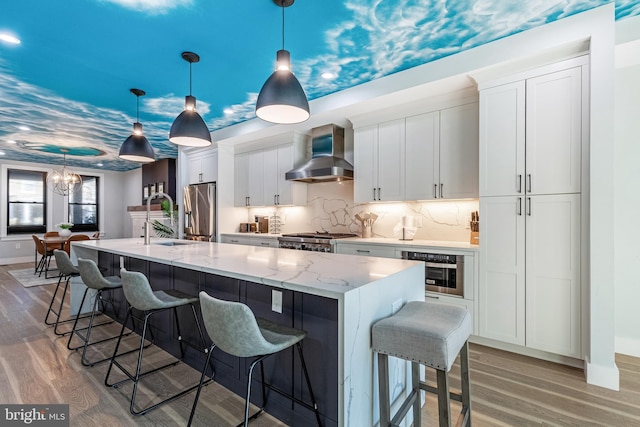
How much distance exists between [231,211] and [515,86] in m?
4.46

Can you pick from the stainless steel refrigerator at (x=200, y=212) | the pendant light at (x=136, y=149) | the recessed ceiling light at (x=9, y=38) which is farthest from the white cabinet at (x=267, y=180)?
the recessed ceiling light at (x=9, y=38)

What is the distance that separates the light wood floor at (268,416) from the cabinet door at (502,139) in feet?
4.75

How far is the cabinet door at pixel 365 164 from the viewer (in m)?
3.79

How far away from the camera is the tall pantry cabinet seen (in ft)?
7.92

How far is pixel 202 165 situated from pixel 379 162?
3.52 m

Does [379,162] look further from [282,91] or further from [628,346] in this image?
[628,346]

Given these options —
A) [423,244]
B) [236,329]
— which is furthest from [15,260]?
[423,244]

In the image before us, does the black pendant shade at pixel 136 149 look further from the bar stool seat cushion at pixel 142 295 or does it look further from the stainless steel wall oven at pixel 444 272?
the stainless steel wall oven at pixel 444 272

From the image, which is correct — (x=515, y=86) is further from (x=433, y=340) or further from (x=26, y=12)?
(x=26, y=12)

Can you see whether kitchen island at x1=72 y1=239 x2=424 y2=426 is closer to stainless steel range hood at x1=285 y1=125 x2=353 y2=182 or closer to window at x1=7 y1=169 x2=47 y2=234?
stainless steel range hood at x1=285 y1=125 x2=353 y2=182

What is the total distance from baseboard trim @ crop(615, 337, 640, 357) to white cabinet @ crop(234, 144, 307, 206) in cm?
382

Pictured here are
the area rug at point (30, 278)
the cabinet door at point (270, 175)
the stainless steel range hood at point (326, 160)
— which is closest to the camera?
the stainless steel range hood at point (326, 160)

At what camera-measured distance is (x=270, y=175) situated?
4961 millimetres

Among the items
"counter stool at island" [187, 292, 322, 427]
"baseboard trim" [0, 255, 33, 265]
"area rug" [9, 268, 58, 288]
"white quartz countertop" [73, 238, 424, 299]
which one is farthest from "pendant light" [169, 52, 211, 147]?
"baseboard trim" [0, 255, 33, 265]
